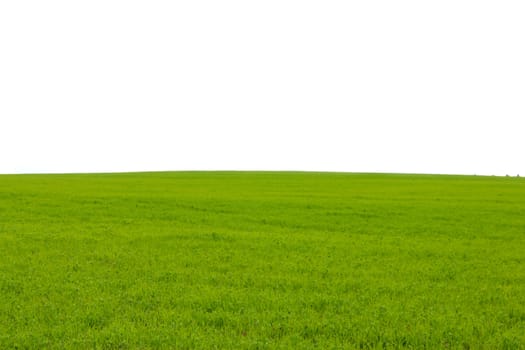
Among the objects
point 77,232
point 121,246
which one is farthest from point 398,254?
point 77,232

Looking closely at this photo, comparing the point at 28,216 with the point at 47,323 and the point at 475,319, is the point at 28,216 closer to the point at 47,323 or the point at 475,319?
the point at 47,323

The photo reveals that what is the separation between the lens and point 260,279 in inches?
420

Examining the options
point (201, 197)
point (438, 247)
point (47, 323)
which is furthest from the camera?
point (201, 197)

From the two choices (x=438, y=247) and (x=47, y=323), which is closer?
(x=47, y=323)

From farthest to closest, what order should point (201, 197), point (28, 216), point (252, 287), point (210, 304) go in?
point (201, 197), point (28, 216), point (252, 287), point (210, 304)

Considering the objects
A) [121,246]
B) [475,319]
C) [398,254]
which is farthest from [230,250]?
[475,319]

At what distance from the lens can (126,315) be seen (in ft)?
27.6

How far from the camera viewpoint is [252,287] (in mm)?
10117

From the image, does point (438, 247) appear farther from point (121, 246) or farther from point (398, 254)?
point (121, 246)

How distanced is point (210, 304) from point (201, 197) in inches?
673

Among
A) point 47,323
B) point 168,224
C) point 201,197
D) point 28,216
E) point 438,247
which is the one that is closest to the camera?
point 47,323

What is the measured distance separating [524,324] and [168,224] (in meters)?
12.7

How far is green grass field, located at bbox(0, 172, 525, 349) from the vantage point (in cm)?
767

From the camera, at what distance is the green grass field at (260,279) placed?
7.67 metres
